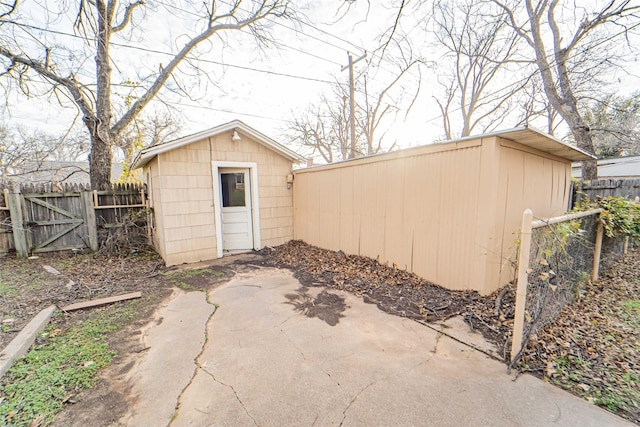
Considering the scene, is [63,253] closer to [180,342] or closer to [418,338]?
[180,342]

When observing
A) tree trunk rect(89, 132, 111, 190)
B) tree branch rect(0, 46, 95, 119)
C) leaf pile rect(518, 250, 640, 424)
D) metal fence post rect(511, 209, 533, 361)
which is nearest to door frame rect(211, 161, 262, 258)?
tree trunk rect(89, 132, 111, 190)

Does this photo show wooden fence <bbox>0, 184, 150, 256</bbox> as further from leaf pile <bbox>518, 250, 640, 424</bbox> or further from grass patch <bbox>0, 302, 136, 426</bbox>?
leaf pile <bbox>518, 250, 640, 424</bbox>

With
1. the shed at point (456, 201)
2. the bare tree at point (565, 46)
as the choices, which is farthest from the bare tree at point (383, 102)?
the shed at point (456, 201)

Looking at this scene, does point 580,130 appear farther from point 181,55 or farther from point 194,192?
point 181,55

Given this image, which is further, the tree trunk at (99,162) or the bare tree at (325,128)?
the bare tree at (325,128)

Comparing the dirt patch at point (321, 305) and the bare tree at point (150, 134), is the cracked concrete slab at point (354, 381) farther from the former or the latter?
the bare tree at point (150, 134)

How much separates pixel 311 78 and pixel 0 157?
12564 millimetres

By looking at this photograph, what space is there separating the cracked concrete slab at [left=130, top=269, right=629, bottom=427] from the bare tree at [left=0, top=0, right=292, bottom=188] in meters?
7.63

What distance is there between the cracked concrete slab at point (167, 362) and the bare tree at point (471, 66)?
10.6 m

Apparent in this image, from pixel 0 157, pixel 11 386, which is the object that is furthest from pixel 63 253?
pixel 0 157

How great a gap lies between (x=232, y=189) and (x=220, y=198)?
18.5 inches

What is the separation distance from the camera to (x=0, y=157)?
9828 millimetres

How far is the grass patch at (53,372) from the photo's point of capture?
182cm

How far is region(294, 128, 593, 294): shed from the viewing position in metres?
3.37
